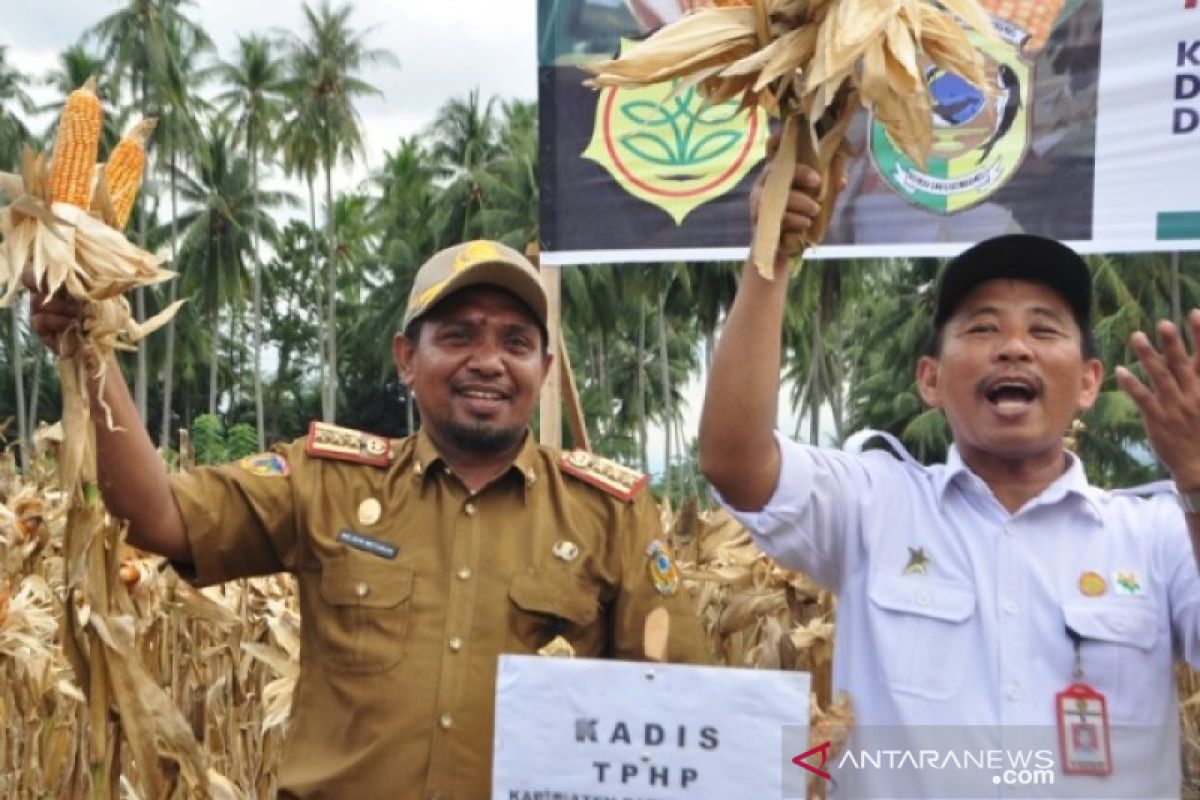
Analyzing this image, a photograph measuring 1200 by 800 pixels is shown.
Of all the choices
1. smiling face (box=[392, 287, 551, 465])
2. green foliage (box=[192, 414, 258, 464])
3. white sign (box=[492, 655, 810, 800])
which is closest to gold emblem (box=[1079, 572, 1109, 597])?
white sign (box=[492, 655, 810, 800])

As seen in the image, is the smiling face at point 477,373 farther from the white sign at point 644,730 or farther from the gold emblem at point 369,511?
the white sign at point 644,730

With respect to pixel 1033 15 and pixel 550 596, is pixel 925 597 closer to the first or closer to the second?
pixel 550 596

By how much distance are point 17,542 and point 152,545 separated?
2.06 meters

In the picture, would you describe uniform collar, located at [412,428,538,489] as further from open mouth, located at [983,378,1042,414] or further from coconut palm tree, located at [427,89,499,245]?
coconut palm tree, located at [427,89,499,245]

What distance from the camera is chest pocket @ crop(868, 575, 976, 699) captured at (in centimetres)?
198

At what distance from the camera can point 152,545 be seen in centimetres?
225

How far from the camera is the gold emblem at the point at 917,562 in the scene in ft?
6.72

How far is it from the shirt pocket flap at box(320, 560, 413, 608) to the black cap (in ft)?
3.33

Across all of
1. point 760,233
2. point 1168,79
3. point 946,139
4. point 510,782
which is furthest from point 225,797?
point 1168,79

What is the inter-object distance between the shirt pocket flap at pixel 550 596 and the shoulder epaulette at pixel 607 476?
0.21 meters

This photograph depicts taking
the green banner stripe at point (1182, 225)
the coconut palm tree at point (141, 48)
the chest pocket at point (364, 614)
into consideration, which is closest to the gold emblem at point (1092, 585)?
the chest pocket at point (364, 614)

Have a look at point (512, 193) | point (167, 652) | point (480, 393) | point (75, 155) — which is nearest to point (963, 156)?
point (480, 393)

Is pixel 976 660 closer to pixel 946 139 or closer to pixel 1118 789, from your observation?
pixel 1118 789

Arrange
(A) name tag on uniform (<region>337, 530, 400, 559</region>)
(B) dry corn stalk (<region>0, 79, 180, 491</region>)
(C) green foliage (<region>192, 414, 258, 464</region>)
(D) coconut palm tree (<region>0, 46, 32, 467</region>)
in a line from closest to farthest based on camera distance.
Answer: (B) dry corn stalk (<region>0, 79, 180, 491</region>), (A) name tag on uniform (<region>337, 530, 400, 559</region>), (C) green foliage (<region>192, 414, 258, 464</region>), (D) coconut palm tree (<region>0, 46, 32, 467</region>)
